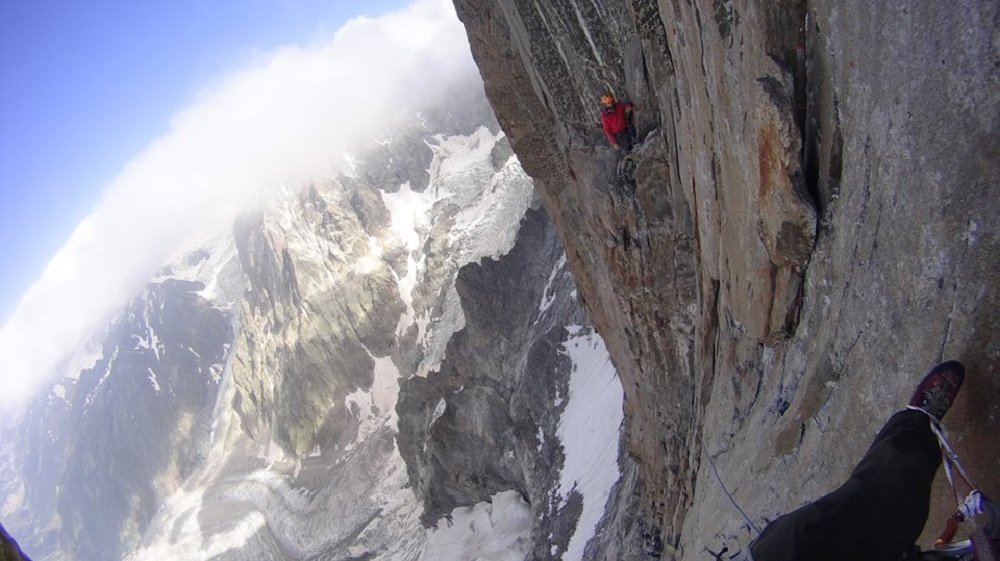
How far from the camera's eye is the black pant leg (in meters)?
3.95

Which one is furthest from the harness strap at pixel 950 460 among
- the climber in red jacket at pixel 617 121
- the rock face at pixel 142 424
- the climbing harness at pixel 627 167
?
the rock face at pixel 142 424

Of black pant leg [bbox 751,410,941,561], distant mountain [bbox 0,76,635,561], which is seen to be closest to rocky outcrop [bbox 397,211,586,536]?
distant mountain [bbox 0,76,635,561]

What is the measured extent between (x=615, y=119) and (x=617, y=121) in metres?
0.08

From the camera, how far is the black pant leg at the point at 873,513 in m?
3.95

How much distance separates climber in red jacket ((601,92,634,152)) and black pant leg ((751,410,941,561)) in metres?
9.66

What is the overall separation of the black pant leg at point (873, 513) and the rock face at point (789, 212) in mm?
458

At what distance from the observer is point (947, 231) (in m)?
4.57

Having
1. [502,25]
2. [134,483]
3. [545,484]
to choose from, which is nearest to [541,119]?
[502,25]

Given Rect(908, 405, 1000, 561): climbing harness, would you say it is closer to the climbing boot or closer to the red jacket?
the climbing boot

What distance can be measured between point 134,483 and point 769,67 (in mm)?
176876

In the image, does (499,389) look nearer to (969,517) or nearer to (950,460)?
(950,460)

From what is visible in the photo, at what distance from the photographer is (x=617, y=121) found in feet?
42.7

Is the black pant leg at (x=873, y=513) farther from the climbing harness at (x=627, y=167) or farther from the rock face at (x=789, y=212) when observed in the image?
the climbing harness at (x=627, y=167)

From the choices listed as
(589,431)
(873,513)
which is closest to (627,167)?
(873,513)
